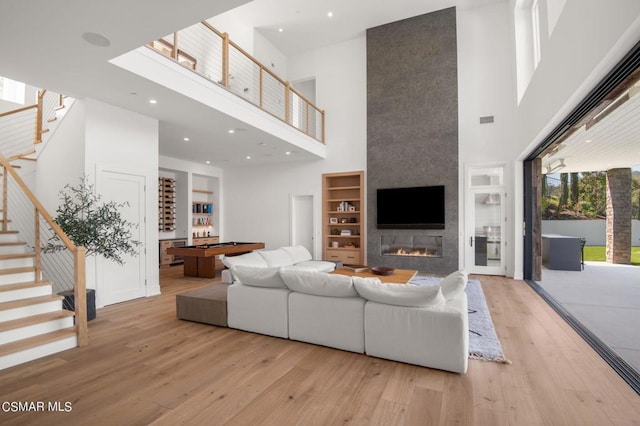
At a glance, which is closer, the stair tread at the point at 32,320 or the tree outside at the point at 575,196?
the stair tread at the point at 32,320

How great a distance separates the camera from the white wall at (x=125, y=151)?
4.64m

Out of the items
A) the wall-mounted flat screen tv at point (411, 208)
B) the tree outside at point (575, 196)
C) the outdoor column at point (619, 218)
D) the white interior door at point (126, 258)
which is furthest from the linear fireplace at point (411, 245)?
the tree outside at point (575, 196)

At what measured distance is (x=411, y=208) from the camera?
762cm

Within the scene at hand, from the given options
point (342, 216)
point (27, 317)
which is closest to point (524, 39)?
point (342, 216)

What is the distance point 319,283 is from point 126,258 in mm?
3572

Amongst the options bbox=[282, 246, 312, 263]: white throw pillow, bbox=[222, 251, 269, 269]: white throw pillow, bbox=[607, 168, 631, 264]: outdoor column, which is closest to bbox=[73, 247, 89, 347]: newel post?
bbox=[222, 251, 269, 269]: white throw pillow

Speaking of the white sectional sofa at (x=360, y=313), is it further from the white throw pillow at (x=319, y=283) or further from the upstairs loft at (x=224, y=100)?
the upstairs loft at (x=224, y=100)

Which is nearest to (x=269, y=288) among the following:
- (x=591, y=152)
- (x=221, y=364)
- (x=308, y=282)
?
(x=308, y=282)

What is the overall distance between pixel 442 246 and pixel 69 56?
23.7ft

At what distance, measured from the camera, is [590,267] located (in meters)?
7.77

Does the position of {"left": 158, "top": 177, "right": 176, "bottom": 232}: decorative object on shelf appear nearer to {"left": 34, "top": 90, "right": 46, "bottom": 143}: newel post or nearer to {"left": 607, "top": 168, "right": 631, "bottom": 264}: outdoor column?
{"left": 34, "top": 90, "right": 46, "bottom": 143}: newel post

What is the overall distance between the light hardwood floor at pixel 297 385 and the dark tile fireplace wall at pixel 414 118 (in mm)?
4201

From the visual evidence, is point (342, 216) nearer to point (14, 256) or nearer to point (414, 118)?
point (414, 118)

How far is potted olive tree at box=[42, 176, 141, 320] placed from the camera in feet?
13.4
